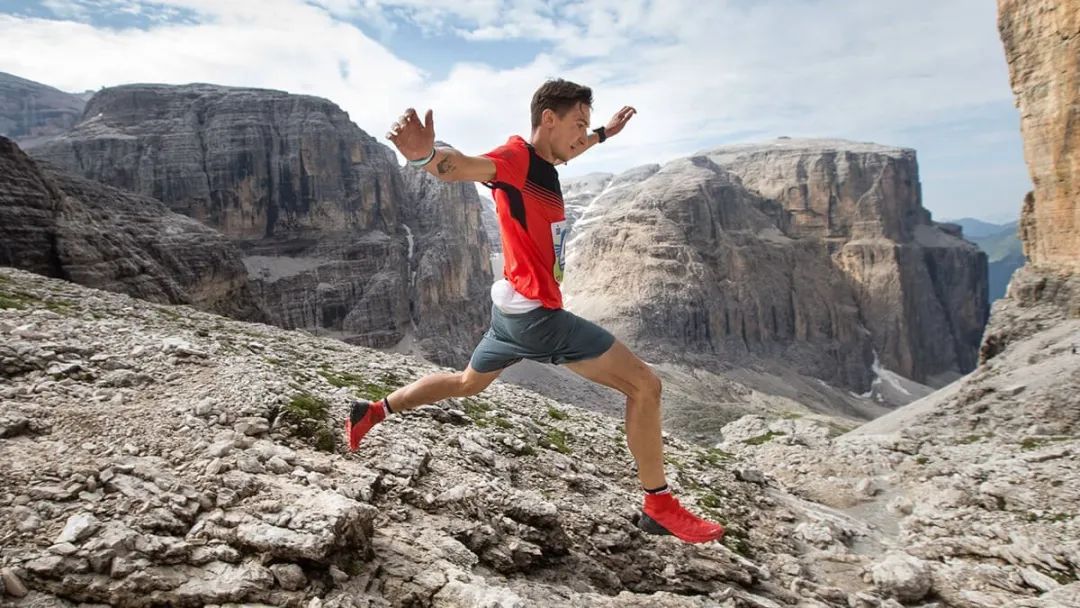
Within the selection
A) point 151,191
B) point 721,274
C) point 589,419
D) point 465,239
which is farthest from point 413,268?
point 589,419

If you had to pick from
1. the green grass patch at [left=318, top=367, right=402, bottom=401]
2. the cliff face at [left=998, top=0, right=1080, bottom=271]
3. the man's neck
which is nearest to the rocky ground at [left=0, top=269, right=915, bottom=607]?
the green grass patch at [left=318, top=367, right=402, bottom=401]

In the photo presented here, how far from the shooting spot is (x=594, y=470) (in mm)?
8055

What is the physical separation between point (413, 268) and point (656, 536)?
112163 millimetres

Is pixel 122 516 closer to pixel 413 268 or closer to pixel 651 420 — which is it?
pixel 651 420

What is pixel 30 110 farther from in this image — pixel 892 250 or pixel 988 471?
pixel 892 250

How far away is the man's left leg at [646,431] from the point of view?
16.3 feet

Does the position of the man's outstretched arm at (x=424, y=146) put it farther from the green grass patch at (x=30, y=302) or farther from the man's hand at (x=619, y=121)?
the green grass patch at (x=30, y=302)

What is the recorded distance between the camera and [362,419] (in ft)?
19.2

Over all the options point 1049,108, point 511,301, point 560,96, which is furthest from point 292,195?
point 511,301

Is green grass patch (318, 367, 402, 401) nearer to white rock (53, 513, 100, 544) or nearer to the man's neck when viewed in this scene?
white rock (53, 513, 100, 544)

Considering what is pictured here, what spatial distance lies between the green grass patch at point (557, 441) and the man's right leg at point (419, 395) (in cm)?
299

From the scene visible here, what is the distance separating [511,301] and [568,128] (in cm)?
147

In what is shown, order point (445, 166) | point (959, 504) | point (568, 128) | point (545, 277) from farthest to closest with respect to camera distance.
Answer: point (959, 504)
point (568, 128)
point (545, 277)
point (445, 166)

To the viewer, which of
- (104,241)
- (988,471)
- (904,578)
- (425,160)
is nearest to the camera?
(425,160)
